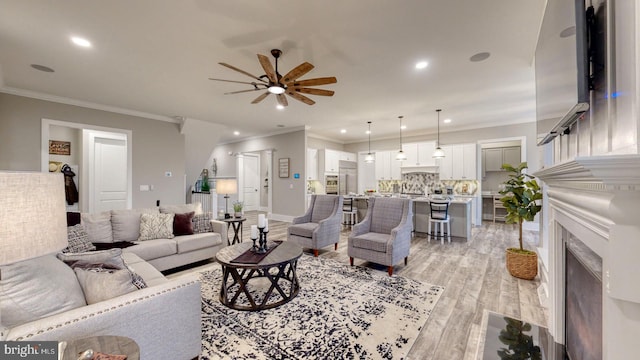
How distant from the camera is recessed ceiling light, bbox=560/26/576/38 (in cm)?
111

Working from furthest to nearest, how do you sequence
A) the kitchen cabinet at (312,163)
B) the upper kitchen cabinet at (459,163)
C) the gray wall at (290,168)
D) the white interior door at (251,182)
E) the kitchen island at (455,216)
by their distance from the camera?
the white interior door at (251,182) → the kitchen cabinet at (312,163) → the gray wall at (290,168) → the upper kitchen cabinet at (459,163) → the kitchen island at (455,216)

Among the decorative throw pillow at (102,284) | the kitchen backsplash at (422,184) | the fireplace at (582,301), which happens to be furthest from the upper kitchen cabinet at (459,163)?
the decorative throw pillow at (102,284)

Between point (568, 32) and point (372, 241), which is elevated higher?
point (568, 32)

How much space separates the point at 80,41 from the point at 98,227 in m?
2.12

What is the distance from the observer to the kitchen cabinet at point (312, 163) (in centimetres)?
784

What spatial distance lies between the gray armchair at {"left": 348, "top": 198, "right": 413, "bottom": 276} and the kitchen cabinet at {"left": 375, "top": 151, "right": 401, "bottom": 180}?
4324 mm

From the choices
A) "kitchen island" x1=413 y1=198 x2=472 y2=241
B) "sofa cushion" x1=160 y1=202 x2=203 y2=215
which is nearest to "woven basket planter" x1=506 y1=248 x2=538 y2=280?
"kitchen island" x1=413 y1=198 x2=472 y2=241

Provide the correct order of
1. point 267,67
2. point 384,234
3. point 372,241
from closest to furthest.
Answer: point 267,67
point 372,241
point 384,234

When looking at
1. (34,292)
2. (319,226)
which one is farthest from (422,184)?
(34,292)

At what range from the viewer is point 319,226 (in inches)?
158

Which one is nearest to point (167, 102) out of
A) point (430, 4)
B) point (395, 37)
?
point (395, 37)

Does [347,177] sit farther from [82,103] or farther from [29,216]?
[29,216]

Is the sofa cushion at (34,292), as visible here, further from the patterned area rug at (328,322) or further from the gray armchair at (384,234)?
the gray armchair at (384,234)

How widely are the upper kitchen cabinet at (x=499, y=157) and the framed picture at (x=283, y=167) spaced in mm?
6068
